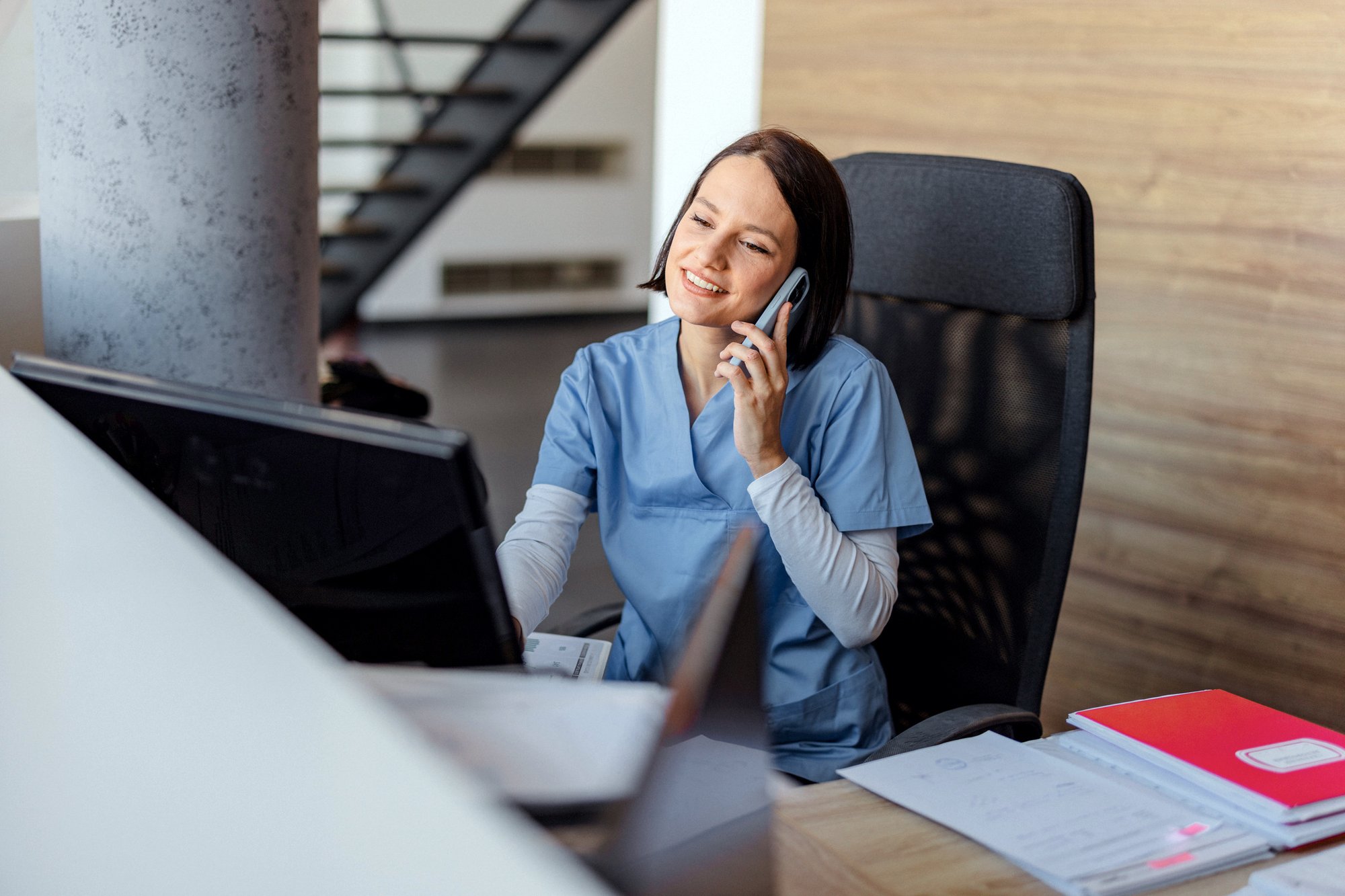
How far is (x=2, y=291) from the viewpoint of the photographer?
176 centimetres

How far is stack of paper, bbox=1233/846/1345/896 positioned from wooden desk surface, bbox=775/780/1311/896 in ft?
0.06

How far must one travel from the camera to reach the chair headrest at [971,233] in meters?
1.46

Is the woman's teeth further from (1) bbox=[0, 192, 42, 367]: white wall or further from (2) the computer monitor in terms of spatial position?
(1) bbox=[0, 192, 42, 367]: white wall

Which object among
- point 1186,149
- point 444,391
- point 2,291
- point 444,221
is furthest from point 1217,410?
point 444,221

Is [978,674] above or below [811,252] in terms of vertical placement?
Answer: below

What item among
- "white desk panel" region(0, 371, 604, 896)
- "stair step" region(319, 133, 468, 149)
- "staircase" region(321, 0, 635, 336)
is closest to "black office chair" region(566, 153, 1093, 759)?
"white desk panel" region(0, 371, 604, 896)

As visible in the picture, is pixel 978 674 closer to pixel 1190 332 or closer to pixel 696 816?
pixel 1190 332

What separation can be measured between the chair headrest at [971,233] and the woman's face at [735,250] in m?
0.25

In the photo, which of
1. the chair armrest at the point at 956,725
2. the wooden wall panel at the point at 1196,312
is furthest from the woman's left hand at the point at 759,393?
the wooden wall panel at the point at 1196,312

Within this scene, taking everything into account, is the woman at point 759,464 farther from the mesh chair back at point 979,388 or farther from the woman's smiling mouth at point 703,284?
the mesh chair back at point 979,388

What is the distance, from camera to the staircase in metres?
4.88

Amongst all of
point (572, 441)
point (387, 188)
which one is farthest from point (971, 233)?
point (387, 188)

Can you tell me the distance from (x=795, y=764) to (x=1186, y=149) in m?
1.26

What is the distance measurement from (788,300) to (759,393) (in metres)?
0.15
